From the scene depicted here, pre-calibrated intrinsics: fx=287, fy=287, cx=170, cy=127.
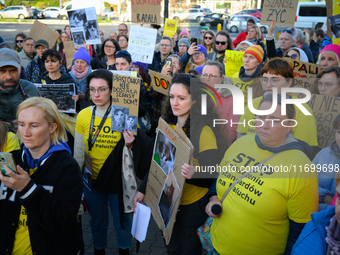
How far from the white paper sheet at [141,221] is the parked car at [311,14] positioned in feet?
68.9

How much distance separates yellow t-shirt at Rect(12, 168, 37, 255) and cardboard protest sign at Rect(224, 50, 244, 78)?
345 cm

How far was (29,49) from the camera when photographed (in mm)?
6578

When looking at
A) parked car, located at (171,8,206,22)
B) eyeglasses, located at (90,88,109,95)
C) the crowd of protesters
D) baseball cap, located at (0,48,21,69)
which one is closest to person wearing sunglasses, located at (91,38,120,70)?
baseball cap, located at (0,48,21,69)

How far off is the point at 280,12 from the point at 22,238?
5228 millimetres

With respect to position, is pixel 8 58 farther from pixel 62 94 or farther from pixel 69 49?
pixel 69 49

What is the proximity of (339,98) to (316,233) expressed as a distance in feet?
6.13

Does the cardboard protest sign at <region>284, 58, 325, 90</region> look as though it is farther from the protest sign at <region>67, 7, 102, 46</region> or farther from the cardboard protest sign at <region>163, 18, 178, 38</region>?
the cardboard protest sign at <region>163, 18, 178, 38</region>

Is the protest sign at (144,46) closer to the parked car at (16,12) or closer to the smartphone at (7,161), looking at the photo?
the smartphone at (7,161)

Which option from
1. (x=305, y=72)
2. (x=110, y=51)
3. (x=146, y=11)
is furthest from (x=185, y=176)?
(x=146, y=11)

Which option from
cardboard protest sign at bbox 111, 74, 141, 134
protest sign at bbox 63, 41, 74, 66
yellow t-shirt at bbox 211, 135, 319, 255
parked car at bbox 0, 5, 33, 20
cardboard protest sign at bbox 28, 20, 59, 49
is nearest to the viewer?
yellow t-shirt at bbox 211, 135, 319, 255

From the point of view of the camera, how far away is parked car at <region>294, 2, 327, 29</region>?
765 inches

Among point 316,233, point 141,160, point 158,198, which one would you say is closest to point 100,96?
point 141,160

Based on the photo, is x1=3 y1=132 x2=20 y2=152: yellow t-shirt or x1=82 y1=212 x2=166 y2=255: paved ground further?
x1=82 y1=212 x2=166 y2=255: paved ground

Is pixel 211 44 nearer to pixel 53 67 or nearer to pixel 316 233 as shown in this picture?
pixel 53 67
